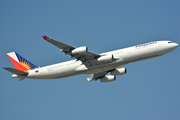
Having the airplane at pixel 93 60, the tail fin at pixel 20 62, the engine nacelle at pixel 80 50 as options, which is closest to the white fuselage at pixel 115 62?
the airplane at pixel 93 60

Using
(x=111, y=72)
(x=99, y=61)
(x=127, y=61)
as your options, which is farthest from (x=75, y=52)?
(x=111, y=72)

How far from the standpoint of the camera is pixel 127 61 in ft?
147

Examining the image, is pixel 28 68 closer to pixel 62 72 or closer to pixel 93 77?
pixel 62 72

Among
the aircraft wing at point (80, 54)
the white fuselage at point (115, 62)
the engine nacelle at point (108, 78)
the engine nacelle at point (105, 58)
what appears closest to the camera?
the aircraft wing at point (80, 54)

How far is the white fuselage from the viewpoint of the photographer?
146 ft

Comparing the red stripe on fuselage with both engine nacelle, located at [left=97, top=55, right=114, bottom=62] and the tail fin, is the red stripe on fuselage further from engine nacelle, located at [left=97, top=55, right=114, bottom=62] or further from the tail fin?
engine nacelle, located at [left=97, top=55, right=114, bottom=62]

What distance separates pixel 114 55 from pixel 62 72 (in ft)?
34.1

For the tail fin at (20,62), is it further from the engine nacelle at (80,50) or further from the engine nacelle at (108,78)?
the engine nacelle at (108,78)

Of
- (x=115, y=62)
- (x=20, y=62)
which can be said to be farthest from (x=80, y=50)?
(x=20, y=62)

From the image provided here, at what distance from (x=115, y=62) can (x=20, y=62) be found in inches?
813

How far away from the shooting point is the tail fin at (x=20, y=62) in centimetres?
5059

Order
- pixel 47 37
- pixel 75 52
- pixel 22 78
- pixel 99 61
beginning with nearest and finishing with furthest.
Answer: pixel 47 37 → pixel 75 52 → pixel 99 61 → pixel 22 78

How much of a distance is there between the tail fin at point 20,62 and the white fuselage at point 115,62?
3139 millimetres

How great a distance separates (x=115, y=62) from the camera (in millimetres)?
44562
